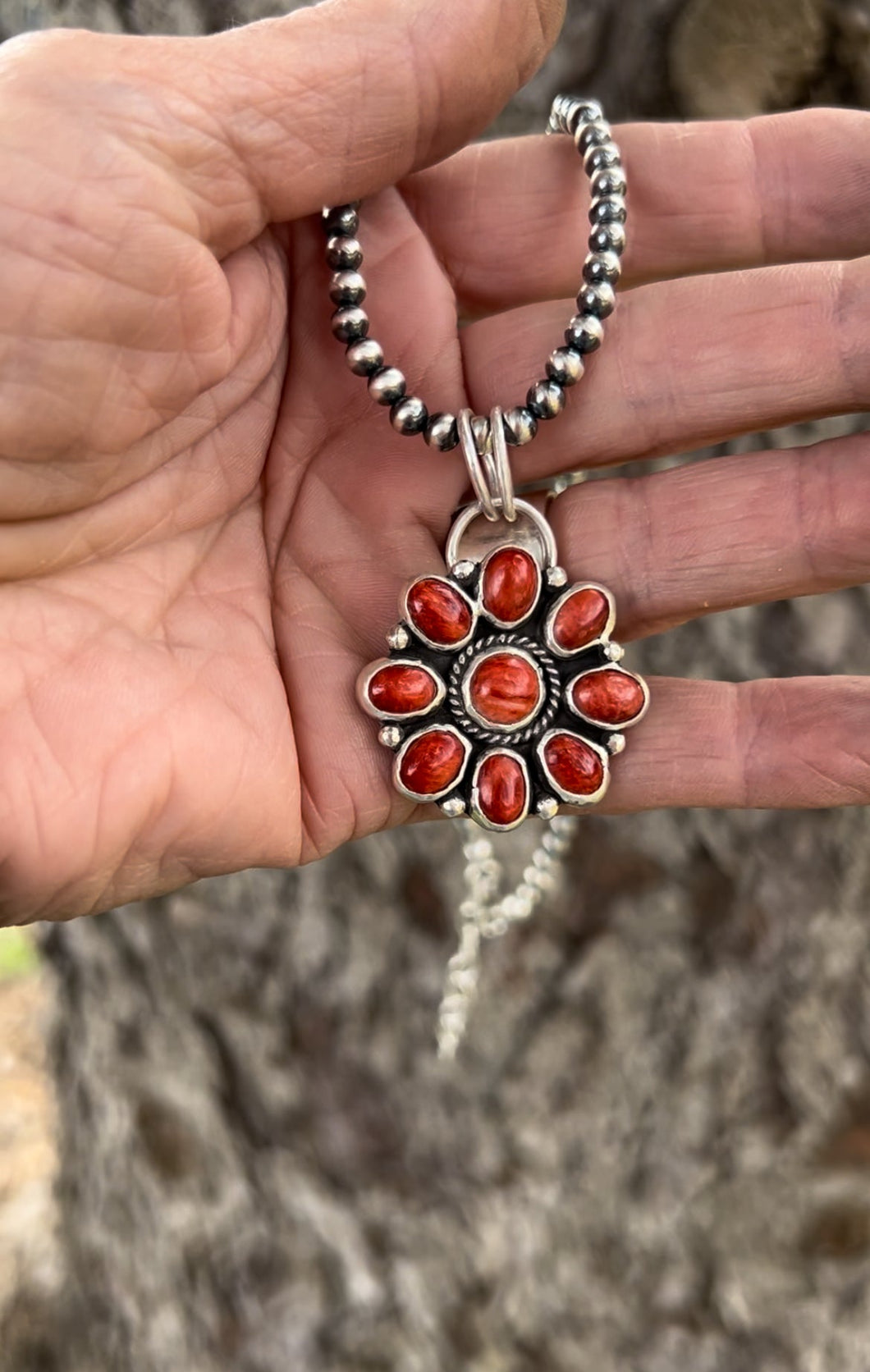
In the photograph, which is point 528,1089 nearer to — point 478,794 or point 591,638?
point 478,794

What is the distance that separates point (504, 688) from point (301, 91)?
0.95 metres

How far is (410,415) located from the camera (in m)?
2.06

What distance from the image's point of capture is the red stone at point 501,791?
2.08 m

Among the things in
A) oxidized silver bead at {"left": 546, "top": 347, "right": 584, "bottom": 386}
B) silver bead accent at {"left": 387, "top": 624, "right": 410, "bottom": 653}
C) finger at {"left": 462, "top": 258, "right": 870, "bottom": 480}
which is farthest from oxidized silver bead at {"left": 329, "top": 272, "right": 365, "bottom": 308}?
silver bead accent at {"left": 387, "top": 624, "right": 410, "bottom": 653}

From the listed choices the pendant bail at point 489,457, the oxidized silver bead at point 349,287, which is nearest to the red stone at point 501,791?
the pendant bail at point 489,457

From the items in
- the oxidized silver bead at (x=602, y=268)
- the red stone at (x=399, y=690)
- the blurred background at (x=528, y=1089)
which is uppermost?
the oxidized silver bead at (x=602, y=268)

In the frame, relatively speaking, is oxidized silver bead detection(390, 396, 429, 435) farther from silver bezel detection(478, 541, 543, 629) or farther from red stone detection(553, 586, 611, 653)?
red stone detection(553, 586, 611, 653)

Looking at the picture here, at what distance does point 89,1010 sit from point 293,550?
1223 millimetres

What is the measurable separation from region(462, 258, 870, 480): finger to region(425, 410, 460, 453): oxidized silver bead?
5.6 inches

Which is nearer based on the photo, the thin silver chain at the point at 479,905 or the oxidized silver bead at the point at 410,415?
the oxidized silver bead at the point at 410,415

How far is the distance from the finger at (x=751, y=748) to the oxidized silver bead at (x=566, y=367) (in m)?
0.53

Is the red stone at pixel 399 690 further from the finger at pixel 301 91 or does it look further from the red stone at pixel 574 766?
the finger at pixel 301 91

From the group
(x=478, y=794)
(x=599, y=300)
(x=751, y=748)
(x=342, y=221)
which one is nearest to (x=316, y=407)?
(x=342, y=221)

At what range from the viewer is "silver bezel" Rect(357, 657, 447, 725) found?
80.8 inches
